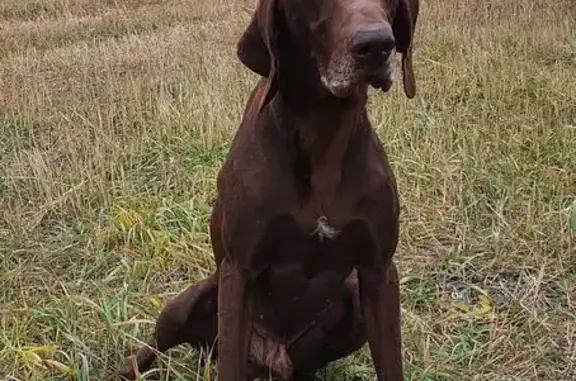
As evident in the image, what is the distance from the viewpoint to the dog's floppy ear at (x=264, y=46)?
2.50 metres

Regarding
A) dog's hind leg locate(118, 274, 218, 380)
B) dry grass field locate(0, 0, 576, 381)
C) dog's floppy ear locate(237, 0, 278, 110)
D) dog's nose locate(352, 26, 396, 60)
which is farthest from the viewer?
dry grass field locate(0, 0, 576, 381)

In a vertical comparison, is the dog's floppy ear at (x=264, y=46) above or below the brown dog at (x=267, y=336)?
above

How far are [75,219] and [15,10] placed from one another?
8.55 metres

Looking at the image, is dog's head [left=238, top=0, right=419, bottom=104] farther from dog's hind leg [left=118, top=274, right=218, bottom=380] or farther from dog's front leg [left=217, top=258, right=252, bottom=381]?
Result: dog's hind leg [left=118, top=274, right=218, bottom=380]

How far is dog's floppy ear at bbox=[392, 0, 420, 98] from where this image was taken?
2.59 metres

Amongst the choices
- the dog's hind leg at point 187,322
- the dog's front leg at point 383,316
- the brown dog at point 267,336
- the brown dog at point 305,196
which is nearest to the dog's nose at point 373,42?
the brown dog at point 305,196

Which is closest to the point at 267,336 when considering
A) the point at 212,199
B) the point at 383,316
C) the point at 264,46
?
the point at 383,316

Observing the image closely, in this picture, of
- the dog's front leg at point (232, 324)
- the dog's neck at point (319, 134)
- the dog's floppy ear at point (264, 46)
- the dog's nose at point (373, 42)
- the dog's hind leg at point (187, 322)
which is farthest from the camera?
the dog's hind leg at point (187, 322)

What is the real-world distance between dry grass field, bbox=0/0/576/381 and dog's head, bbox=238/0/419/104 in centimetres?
113

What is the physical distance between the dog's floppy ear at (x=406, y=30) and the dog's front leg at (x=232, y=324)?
720 millimetres

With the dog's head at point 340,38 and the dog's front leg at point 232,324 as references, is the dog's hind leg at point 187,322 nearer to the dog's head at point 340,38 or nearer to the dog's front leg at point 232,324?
the dog's front leg at point 232,324

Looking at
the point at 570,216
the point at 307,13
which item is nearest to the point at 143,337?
the point at 307,13

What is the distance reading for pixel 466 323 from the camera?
366 cm

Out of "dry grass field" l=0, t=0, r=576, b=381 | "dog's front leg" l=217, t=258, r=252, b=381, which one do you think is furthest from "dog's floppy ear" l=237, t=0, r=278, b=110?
"dry grass field" l=0, t=0, r=576, b=381
